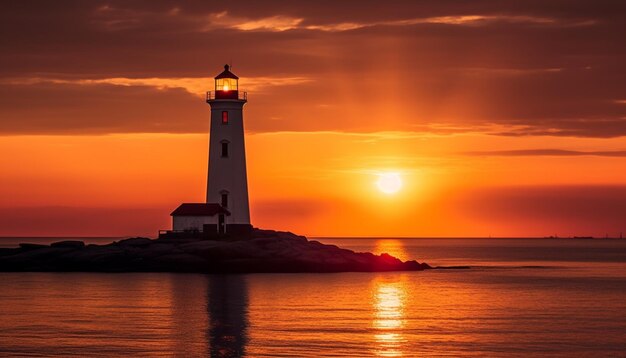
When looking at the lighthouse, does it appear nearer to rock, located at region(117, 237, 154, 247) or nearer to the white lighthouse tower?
the white lighthouse tower

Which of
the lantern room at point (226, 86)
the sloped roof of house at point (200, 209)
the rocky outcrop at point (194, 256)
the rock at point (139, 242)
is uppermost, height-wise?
the lantern room at point (226, 86)

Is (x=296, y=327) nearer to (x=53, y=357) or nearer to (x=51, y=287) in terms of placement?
(x=53, y=357)

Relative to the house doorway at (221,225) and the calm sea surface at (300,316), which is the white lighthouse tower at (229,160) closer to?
the house doorway at (221,225)

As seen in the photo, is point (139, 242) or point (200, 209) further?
point (139, 242)

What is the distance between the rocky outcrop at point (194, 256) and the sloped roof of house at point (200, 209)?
7.90ft

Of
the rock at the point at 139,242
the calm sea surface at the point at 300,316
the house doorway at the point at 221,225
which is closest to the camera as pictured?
the calm sea surface at the point at 300,316

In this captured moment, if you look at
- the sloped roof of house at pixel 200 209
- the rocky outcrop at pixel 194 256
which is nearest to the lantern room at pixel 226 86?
the sloped roof of house at pixel 200 209

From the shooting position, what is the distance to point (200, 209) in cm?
8756

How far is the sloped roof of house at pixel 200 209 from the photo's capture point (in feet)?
283

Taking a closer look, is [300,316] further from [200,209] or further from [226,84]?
[226,84]

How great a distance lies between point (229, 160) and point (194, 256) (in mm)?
8737

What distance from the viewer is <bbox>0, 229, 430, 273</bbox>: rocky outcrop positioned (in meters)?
86.3

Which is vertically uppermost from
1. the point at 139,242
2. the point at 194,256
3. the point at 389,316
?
the point at 139,242

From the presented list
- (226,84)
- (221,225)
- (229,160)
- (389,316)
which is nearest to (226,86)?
(226,84)
